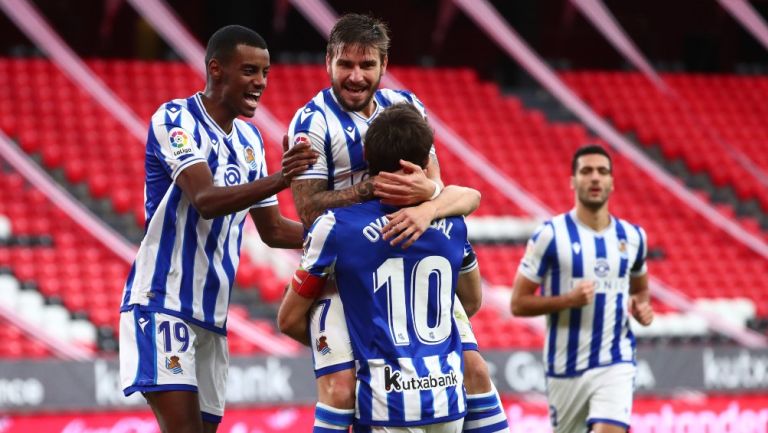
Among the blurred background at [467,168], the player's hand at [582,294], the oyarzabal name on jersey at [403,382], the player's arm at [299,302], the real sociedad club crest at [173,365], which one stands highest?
the blurred background at [467,168]

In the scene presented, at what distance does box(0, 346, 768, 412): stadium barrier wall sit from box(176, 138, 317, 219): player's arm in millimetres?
5501

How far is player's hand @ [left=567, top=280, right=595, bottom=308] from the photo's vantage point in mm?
6629

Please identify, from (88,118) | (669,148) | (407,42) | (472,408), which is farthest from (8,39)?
(472,408)

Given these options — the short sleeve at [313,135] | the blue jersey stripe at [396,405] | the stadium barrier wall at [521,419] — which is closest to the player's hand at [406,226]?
the blue jersey stripe at [396,405]

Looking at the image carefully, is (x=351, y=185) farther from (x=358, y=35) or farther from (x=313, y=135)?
(x=358, y=35)

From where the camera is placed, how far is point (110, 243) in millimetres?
13227

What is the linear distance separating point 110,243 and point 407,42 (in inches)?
331

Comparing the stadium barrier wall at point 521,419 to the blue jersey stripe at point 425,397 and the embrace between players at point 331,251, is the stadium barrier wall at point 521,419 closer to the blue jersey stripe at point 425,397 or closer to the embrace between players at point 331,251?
the embrace between players at point 331,251

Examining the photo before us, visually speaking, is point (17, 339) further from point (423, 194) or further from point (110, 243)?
point (423, 194)

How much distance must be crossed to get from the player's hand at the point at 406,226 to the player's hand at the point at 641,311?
3.12 meters

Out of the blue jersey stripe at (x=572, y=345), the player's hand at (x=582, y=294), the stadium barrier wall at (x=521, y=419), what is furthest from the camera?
the stadium barrier wall at (x=521, y=419)

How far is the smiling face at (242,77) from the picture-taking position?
4.67 m

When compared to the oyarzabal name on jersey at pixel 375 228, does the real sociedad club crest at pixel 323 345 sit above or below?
below

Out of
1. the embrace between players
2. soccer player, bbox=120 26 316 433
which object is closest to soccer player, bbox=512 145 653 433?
the embrace between players
